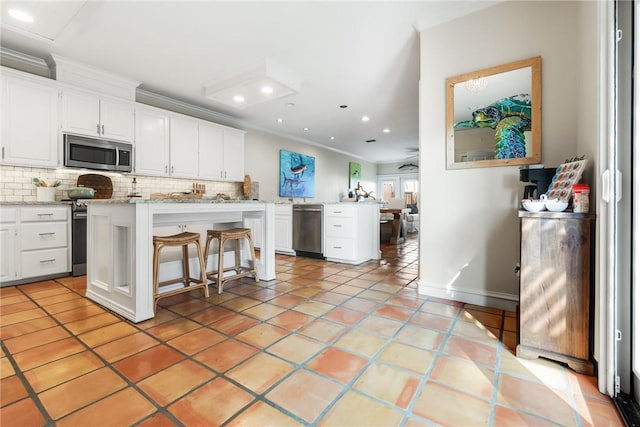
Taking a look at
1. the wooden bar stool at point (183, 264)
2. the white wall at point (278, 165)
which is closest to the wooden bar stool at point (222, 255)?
the wooden bar stool at point (183, 264)

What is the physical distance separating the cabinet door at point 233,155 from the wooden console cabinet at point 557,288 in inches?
187

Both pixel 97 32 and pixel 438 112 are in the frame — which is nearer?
pixel 438 112

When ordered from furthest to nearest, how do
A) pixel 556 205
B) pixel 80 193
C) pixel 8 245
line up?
pixel 80 193, pixel 8 245, pixel 556 205

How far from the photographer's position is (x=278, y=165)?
21.9 feet

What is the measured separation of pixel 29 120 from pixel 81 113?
19.4 inches

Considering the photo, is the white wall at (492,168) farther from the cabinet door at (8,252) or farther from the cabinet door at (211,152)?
the cabinet door at (8,252)

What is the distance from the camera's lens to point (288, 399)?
122 centimetres

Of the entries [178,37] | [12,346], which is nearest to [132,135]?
[178,37]

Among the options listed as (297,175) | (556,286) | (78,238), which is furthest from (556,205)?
(297,175)

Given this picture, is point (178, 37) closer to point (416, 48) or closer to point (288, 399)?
point (416, 48)

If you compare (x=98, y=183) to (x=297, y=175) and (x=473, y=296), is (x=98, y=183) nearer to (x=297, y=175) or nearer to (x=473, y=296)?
(x=297, y=175)

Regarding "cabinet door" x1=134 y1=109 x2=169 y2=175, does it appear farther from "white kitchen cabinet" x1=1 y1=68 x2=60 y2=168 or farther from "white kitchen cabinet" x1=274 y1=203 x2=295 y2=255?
"white kitchen cabinet" x1=274 y1=203 x2=295 y2=255

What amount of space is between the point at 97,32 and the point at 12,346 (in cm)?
283

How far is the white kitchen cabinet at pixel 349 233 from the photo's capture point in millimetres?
4031
